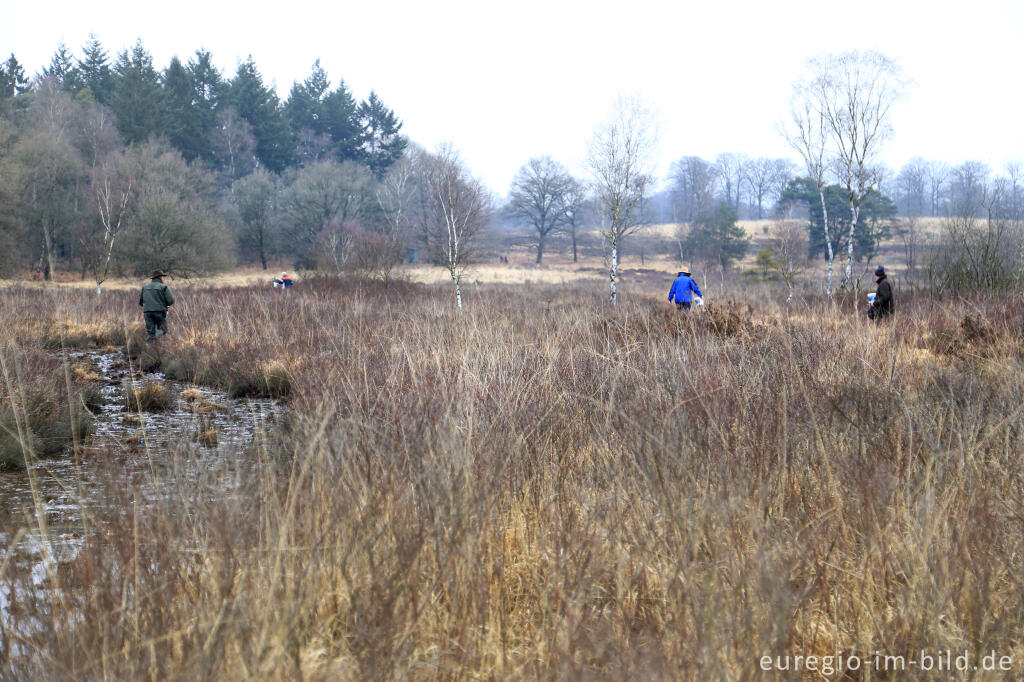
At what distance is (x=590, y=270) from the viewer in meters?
53.3

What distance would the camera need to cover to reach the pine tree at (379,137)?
5469 centimetres

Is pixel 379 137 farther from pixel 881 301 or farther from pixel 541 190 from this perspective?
pixel 881 301

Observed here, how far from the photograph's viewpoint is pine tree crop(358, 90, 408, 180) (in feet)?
179

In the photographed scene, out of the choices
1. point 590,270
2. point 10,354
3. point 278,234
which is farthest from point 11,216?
point 590,270

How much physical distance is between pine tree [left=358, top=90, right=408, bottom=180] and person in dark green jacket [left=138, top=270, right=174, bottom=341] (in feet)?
147

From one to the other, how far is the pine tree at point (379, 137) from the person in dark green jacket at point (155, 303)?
4487 centimetres

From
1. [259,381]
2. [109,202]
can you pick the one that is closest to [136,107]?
[109,202]

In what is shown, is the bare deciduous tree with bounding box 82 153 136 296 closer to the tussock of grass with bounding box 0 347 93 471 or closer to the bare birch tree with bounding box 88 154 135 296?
the bare birch tree with bounding box 88 154 135 296

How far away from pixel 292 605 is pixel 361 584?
31 centimetres

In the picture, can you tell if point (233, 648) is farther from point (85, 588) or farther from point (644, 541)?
point (644, 541)

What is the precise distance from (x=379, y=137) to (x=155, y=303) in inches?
1864

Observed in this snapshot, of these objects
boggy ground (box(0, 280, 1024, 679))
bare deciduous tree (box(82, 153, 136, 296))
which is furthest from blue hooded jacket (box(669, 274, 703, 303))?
bare deciduous tree (box(82, 153, 136, 296))

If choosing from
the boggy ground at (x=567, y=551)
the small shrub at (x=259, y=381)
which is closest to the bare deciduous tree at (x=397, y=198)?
the small shrub at (x=259, y=381)

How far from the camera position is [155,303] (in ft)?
37.7
